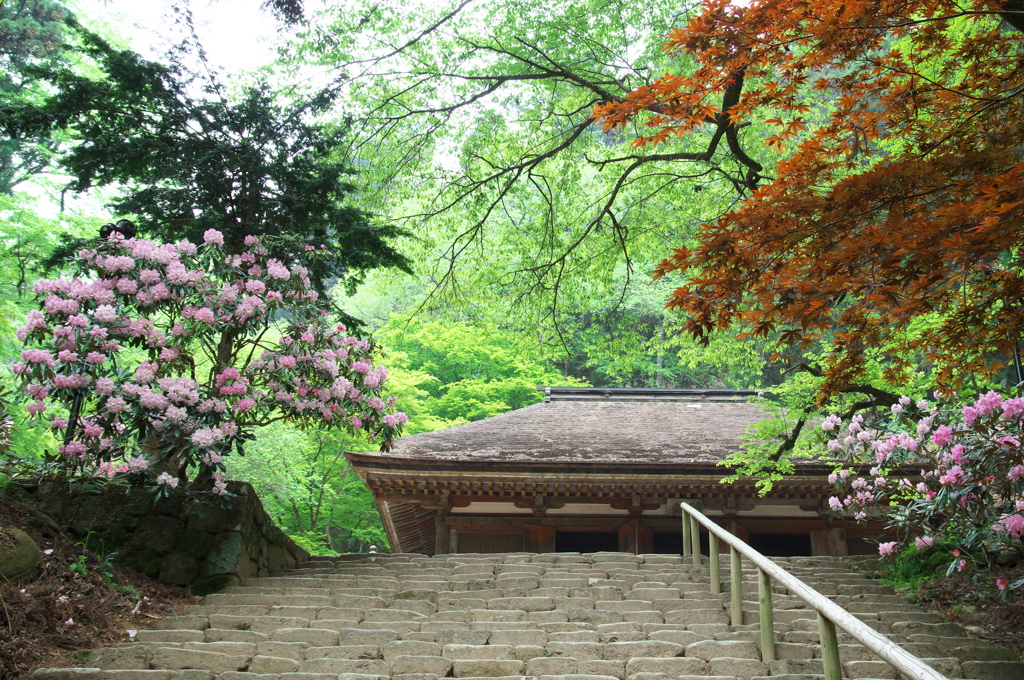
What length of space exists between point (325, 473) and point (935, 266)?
16472 mm

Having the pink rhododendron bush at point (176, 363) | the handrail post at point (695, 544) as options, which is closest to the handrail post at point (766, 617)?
the handrail post at point (695, 544)

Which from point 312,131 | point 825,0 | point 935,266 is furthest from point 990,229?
point 312,131

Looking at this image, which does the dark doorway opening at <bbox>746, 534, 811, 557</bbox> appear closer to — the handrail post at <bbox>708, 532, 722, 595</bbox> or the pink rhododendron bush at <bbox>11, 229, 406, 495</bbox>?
the handrail post at <bbox>708, 532, 722, 595</bbox>

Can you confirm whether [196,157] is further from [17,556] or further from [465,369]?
[465,369]

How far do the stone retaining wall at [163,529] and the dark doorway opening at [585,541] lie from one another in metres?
5.61

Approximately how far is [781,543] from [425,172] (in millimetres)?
8139

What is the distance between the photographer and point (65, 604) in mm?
4789

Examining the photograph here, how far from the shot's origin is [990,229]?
9.86 ft

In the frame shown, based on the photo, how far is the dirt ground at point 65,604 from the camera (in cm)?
427

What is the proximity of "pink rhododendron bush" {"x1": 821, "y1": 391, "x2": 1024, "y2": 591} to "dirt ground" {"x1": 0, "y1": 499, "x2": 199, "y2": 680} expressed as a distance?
6.33m

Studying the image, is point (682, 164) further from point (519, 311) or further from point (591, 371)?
point (591, 371)

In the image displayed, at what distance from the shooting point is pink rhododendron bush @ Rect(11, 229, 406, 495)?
219 inches

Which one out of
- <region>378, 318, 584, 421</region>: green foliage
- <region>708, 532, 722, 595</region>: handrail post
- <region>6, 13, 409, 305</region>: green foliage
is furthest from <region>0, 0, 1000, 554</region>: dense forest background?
<region>378, 318, 584, 421</region>: green foliage

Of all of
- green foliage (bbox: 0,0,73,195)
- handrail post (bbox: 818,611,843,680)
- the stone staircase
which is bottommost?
the stone staircase
